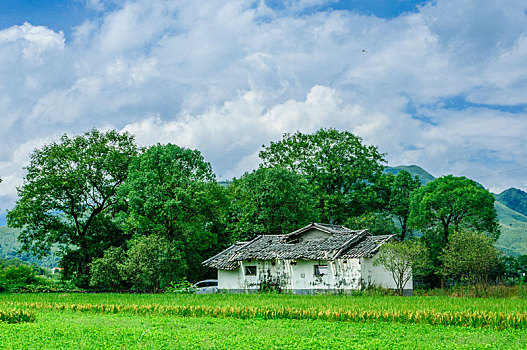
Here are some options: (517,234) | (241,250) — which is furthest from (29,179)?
(517,234)

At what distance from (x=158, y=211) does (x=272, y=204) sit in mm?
10533

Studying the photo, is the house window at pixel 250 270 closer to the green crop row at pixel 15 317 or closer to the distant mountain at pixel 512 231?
the green crop row at pixel 15 317

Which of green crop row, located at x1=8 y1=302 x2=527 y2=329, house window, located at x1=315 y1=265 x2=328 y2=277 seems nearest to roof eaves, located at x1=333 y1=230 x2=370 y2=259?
house window, located at x1=315 y1=265 x2=328 y2=277

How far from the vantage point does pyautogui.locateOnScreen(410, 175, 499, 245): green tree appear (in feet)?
126

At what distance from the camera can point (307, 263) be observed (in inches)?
1314

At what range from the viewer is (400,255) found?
29.2 m

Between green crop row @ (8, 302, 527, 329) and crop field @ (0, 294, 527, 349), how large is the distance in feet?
0.10

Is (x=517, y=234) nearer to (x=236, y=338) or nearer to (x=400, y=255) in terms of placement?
(x=400, y=255)

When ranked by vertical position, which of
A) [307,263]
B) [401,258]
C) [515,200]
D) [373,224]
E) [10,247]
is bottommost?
[307,263]

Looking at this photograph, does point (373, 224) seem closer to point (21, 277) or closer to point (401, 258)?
point (401, 258)

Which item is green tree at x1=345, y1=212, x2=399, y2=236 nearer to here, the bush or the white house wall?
the white house wall

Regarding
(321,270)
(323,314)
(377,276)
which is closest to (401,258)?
(377,276)

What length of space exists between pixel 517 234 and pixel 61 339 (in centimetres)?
11653

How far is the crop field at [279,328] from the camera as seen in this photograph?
12.6 m
